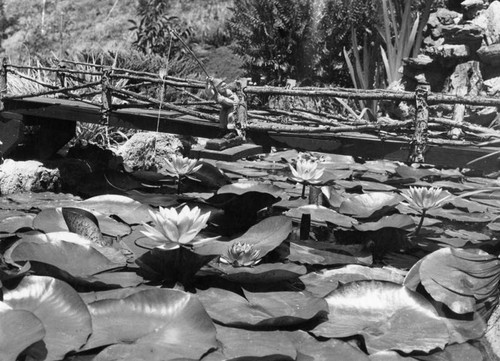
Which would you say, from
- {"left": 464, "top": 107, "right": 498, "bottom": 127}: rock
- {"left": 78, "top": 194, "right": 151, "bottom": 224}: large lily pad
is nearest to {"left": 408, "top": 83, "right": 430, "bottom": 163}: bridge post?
{"left": 78, "top": 194, "right": 151, "bottom": 224}: large lily pad

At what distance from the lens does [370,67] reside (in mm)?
9594

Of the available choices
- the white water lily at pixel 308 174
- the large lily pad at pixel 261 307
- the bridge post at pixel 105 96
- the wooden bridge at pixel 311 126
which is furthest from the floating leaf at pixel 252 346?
the bridge post at pixel 105 96

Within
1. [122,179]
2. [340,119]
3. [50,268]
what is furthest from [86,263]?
[340,119]

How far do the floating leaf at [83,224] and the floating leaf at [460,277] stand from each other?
50.1 inches

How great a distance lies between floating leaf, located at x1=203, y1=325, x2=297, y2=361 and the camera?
171 centimetres

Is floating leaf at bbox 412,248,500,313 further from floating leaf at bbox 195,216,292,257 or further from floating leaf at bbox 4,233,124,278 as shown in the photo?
floating leaf at bbox 4,233,124,278

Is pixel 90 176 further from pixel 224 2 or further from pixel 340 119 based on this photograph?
pixel 224 2

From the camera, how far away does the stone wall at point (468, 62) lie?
25.4ft

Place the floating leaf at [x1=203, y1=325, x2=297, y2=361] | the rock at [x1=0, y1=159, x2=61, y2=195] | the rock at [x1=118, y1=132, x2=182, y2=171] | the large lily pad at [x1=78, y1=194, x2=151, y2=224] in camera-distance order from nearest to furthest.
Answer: the floating leaf at [x1=203, y1=325, x2=297, y2=361] → the large lily pad at [x1=78, y1=194, x2=151, y2=224] → the rock at [x1=0, y1=159, x2=61, y2=195] → the rock at [x1=118, y1=132, x2=182, y2=171]

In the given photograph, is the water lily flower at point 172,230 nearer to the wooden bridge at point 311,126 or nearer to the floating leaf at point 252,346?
the floating leaf at point 252,346

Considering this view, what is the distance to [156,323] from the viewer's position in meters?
1.86

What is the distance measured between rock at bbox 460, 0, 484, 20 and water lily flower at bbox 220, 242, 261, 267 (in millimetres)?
7355

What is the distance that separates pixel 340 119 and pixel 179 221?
9.42 ft

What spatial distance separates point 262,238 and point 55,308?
0.96m
